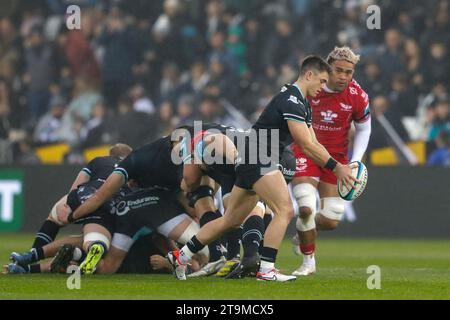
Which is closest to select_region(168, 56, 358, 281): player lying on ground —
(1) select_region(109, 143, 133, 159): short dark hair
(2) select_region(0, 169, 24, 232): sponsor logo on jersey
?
(1) select_region(109, 143, 133, 159): short dark hair

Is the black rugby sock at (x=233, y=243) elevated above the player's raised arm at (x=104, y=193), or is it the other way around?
the player's raised arm at (x=104, y=193)

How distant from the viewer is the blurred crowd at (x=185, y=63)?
1936 cm

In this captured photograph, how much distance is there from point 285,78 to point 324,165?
9.44m

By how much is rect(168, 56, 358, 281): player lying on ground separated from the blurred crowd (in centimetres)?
817

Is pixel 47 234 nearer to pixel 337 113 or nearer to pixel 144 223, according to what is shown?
pixel 144 223

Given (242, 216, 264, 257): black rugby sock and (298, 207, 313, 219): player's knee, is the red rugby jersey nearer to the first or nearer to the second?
(298, 207, 313, 219): player's knee

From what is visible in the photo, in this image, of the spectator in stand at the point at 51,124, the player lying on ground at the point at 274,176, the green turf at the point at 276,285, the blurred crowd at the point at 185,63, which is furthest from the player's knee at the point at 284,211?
the spectator in stand at the point at 51,124

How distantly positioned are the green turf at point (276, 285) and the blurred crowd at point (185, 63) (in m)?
5.62

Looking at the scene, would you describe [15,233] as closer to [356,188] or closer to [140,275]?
[140,275]

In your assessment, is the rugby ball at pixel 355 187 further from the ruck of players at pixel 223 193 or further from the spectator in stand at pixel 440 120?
the spectator in stand at pixel 440 120

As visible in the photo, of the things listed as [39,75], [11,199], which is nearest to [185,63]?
[39,75]

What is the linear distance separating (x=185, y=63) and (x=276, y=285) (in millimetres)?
11661

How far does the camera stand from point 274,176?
10.5 meters

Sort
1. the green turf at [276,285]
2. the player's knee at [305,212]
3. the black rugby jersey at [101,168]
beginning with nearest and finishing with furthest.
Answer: the green turf at [276,285], the player's knee at [305,212], the black rugby jersey at [101,168]
